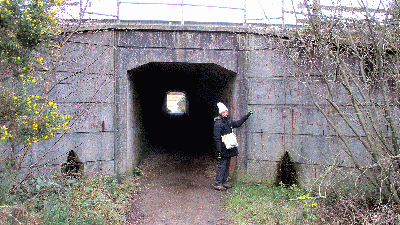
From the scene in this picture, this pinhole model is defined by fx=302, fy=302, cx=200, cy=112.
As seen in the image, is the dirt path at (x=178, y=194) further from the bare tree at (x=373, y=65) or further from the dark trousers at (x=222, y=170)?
the bare tree at (x=373, y=65)

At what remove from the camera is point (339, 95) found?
18.7ft

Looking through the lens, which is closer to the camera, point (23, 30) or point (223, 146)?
point (23, 30)

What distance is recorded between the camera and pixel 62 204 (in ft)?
12.7

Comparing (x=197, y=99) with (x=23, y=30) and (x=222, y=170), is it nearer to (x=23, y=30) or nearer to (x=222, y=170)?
(x=222, y=170)

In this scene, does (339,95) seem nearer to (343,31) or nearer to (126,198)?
(343,31)

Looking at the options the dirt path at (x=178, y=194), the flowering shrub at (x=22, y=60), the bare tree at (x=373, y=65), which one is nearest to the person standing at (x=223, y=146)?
the dirt path at (x=178, y=194)

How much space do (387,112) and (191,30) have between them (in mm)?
3809

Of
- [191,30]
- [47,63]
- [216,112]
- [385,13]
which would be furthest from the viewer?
[216,112]

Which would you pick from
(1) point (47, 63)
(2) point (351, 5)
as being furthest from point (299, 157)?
(1) point (47, 63)

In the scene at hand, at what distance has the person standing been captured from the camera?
19.6ft

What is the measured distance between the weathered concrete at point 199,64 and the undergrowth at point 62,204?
3.27 ft

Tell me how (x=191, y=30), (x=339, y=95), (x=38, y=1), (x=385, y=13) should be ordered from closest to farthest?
(x=38, y=1) → (x=385, y=13) → (x=339, y=95) → (x=191, y=30)

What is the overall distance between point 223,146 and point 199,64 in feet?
6.10

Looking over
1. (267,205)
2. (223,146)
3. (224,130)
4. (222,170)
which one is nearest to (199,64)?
(224,130)
